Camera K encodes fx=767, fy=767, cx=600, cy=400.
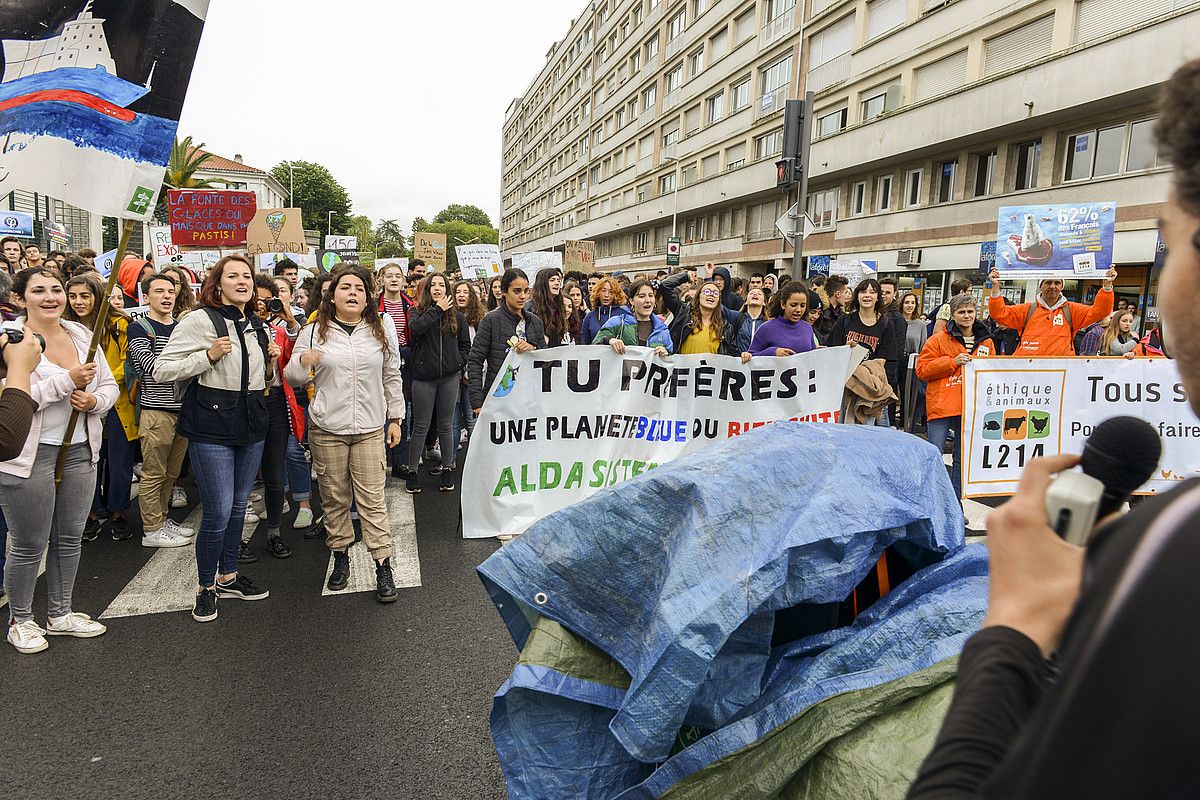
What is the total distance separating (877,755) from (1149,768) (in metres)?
0.89

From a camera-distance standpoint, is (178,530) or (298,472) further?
(298,472)

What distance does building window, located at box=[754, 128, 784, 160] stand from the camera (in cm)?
3531

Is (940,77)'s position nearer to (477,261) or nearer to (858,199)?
(858,199)

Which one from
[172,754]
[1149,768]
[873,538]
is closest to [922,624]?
[873,538]

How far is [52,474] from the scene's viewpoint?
12.6 feet

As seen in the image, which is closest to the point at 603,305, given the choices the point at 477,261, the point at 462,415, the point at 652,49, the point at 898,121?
the point at 462,415

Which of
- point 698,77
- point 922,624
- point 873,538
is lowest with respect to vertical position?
point 922,624

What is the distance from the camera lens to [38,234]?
2177 centimetres

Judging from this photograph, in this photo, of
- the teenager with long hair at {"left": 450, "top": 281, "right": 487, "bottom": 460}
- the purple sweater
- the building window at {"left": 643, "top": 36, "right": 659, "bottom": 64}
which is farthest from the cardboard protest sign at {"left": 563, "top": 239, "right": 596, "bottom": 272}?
the building window at {"left": 643, "top": 36, "right": 659, "bottom": 64}

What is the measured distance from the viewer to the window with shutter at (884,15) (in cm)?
2667

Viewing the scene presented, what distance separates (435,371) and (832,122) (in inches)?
1131

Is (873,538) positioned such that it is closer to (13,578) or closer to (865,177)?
(13,578)

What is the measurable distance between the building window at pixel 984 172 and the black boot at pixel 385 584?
2466 centimetres

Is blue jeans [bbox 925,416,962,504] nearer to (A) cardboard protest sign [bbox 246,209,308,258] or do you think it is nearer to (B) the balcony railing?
(A) cardboard protest sign [bbox 246,209,308,258]
